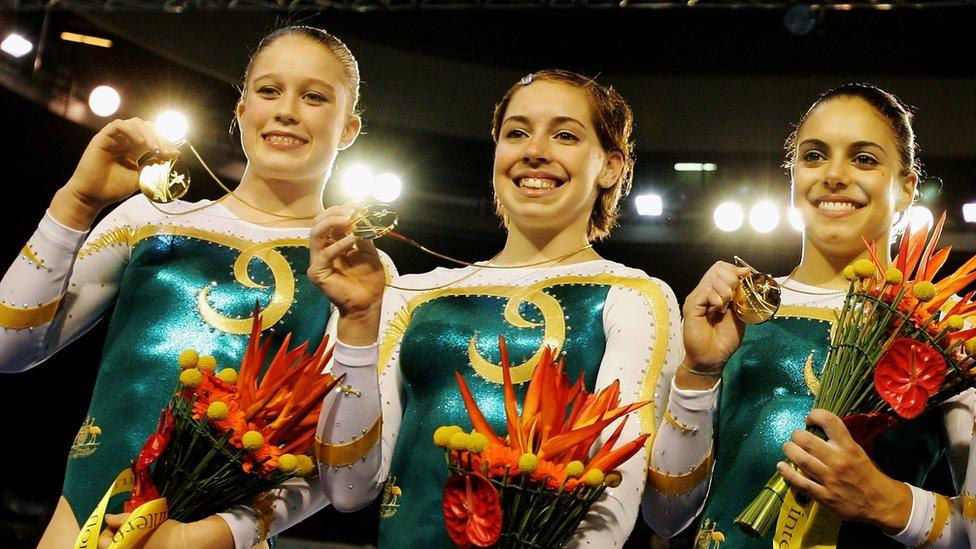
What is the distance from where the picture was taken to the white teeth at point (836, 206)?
114 inches

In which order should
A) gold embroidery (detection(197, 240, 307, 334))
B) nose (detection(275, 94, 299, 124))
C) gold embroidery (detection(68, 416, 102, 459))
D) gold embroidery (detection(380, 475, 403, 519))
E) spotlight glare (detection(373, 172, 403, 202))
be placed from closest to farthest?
gold embroidery (detection(380, 475, 403, 519)) → gold embroidery (detection(68, 416, 102, 459)) → gold embroidery (detection(197, 240, 307, 334)) → nose (detection(275, 94, 299, 124)) → spotlight glare (detection(373, 172, 403, 202))

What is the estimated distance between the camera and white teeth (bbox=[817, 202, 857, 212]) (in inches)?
114

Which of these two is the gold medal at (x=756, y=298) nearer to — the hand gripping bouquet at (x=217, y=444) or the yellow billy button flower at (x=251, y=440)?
the hand gripping bouquet at (x=217, y=444)

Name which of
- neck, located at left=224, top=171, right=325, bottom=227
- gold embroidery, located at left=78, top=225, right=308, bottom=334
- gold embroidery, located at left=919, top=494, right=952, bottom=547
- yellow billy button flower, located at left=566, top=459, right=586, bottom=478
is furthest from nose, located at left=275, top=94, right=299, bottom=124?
gold embroidery, located at left=919, top=494, right=952, bottom=547

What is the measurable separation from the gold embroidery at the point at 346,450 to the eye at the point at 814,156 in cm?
122

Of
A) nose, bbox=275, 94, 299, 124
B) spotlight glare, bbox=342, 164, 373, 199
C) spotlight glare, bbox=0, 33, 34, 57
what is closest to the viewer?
nose, bbox=275, 94, 299, 124

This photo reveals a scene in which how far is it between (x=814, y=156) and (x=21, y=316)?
1.93 metres

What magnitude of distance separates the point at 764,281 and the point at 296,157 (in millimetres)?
1283

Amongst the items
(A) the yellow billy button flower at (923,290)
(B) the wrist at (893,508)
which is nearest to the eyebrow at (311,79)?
(A) the yellow billy button flower at (923,290)

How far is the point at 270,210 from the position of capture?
3.22 metres

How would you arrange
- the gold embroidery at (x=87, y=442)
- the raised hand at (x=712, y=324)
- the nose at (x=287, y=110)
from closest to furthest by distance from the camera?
the raised hand at (x=712, y=324) → the gold embroidery at (x=87, y=442) → the nose at (x=287, y=110)

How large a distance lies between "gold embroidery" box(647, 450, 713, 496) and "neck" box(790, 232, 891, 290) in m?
0.62

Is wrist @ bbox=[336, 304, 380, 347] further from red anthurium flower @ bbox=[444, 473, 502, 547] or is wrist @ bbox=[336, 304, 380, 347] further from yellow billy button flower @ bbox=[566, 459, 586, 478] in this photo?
yellow billy button flower @ bbox=[566, 459, 586, 478]

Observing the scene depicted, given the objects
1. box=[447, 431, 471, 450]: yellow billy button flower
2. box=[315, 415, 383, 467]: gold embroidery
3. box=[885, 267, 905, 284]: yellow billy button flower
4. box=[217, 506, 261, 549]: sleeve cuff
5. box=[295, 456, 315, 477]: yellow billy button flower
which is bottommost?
box=[217, 506, 261, 549]: sleeve cuff
